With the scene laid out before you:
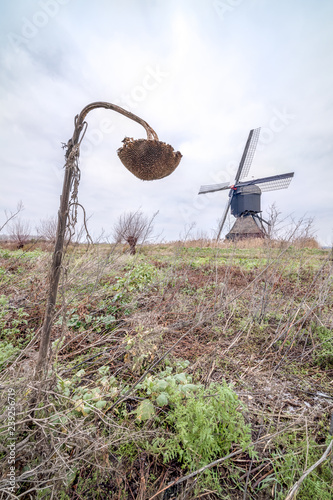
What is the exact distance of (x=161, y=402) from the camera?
1.61 m

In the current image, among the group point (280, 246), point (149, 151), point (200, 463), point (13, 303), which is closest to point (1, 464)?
point (200, 463)

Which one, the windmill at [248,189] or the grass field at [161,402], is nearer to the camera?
the grass field at [161,402]

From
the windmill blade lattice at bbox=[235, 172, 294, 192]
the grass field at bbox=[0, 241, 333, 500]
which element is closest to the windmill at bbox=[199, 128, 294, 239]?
the windmill blade lattice at bbox=[235, 172, 294, 192]

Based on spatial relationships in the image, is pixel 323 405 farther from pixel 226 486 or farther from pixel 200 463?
pixel 200 463

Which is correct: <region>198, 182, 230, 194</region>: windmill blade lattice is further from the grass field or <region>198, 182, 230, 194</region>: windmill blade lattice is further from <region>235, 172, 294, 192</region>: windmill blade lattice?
the grass field

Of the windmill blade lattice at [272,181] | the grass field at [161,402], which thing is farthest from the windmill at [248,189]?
the grass field at [161,402]

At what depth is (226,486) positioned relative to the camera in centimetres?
138

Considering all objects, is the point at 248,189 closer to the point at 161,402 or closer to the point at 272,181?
the point at 272,181

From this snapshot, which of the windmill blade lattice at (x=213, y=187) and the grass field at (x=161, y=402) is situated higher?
the windmill blade lattice at (x=213, y=187)

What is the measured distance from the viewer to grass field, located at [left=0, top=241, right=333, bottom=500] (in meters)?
1.29

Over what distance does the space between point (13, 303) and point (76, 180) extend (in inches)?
143

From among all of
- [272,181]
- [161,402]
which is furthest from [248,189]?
[161,402]

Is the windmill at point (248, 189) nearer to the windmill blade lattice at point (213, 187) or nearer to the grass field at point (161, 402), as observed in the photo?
the windmill blade lattice at point (213, 187)

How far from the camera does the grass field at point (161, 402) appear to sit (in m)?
1.29
